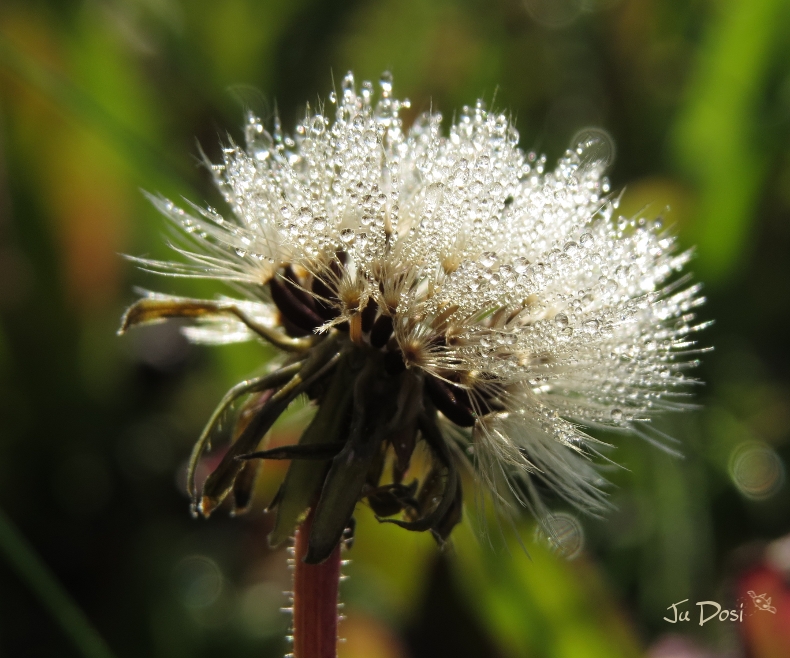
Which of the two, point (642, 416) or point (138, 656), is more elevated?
point (642, 416)

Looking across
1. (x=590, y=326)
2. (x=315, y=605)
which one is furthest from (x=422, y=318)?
(x=315, y=605)

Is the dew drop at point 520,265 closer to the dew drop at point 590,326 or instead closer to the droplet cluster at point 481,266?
the droplet cluster at point 481,266

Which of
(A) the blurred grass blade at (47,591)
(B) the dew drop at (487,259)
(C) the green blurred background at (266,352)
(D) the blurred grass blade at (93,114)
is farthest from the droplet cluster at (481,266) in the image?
(D) the blurred grass blade at (93,114)

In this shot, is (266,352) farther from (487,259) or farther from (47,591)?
(487,259)

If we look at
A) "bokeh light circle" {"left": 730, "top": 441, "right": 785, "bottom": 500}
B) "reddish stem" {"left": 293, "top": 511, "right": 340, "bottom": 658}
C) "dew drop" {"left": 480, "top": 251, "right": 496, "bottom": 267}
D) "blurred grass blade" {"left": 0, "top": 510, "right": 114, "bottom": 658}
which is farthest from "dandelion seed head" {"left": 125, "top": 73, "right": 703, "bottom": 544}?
"bokeh light circle" {"left": 730, "top": 441, "right": 785, "bottom": 500}

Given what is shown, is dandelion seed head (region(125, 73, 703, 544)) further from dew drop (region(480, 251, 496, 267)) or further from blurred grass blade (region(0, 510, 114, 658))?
blurred grass blade (region(0, 510, 114, 658))

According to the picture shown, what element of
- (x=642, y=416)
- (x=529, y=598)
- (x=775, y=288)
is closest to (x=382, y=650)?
(x=529, y=598)

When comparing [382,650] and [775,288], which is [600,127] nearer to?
[775,288]
